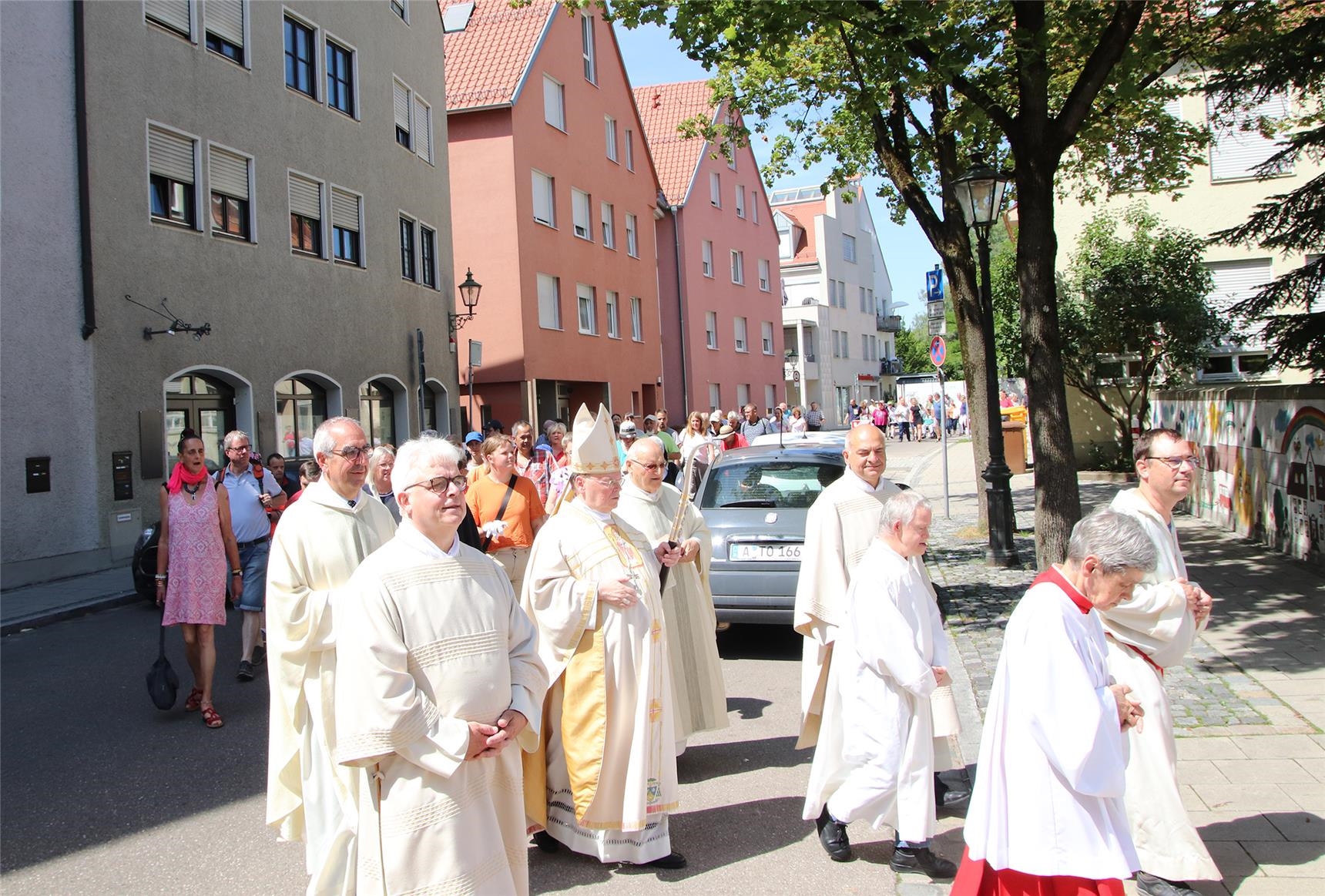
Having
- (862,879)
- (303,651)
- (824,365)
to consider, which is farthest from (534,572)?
(824,365)

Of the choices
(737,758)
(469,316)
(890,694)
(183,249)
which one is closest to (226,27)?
Answer: (183,249)

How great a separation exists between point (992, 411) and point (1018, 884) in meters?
9.82

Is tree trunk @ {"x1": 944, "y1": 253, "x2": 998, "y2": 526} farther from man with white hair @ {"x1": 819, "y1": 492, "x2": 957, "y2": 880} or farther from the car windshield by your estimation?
man with white hair @ {"x1": 819, "y1": 492, "x2": 957, "y2": 880}

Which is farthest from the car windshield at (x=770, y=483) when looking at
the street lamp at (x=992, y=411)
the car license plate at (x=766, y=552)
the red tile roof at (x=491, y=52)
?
the red tile roof at (x=491, y=52)

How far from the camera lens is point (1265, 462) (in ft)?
40.5

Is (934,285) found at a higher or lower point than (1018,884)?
higher

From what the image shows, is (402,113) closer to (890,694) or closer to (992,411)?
(992,411)

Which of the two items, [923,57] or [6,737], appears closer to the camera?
[6,737]

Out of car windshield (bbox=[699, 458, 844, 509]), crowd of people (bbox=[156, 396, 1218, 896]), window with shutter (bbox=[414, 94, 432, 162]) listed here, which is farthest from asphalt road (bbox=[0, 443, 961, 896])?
window with shutter (bbox=[414, 94, 432, 162])

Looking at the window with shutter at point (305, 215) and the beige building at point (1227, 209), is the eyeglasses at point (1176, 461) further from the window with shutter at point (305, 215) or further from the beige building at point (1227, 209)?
the beige building at point (1227, 209)

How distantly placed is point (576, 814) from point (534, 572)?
108 cm

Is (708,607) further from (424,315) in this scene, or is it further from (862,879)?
(424,315)

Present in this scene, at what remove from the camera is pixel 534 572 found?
479cm

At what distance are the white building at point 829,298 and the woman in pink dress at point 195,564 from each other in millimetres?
47968
